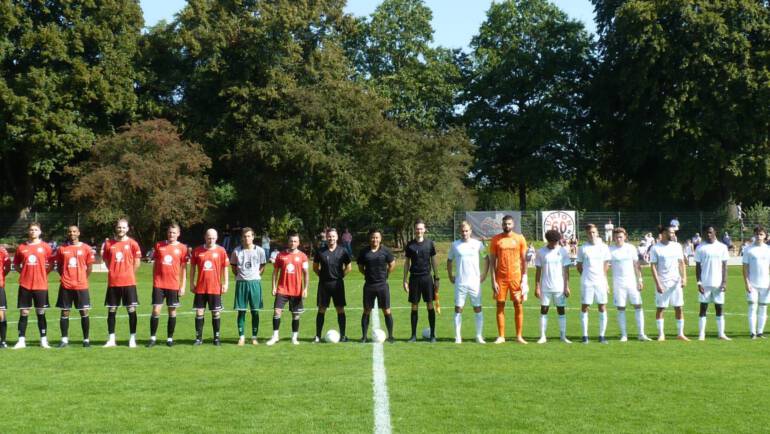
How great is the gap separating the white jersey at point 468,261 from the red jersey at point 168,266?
4.64 m

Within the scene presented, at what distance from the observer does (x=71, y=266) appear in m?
14.2

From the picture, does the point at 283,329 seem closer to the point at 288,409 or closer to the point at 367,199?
the point at 288,409

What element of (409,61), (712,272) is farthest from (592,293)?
(409,61)

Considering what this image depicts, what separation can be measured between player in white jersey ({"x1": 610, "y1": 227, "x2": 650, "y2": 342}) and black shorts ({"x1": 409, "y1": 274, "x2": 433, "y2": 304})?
10.4ft

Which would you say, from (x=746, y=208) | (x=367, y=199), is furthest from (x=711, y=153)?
(x=367, y=199)

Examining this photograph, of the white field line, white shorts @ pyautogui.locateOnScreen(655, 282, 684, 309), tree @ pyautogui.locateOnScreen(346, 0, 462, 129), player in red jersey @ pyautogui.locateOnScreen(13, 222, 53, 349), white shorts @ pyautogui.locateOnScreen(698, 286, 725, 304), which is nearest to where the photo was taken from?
the white field line

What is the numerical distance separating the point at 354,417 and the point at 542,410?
1916 millimetres

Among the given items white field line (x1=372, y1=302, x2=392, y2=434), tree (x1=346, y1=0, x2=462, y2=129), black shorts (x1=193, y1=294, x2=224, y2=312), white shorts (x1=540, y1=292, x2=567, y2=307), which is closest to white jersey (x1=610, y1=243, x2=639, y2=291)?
white shorts (x1=540, y1=292, x2=567, y2=307)

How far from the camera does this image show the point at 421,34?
5978 centimetres

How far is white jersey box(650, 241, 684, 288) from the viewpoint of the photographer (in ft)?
49.0

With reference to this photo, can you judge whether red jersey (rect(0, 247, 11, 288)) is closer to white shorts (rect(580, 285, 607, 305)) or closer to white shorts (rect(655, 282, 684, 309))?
white shorts (rect(580, 285, 607, 305))

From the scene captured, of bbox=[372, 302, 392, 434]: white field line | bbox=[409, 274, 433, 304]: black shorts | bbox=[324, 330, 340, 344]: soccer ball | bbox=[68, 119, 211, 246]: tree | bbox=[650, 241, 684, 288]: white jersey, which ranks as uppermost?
bbox=[68, 119, 211, 246]: tree

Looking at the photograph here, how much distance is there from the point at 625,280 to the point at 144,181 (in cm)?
3098

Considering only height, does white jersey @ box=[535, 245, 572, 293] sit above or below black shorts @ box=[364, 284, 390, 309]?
above
